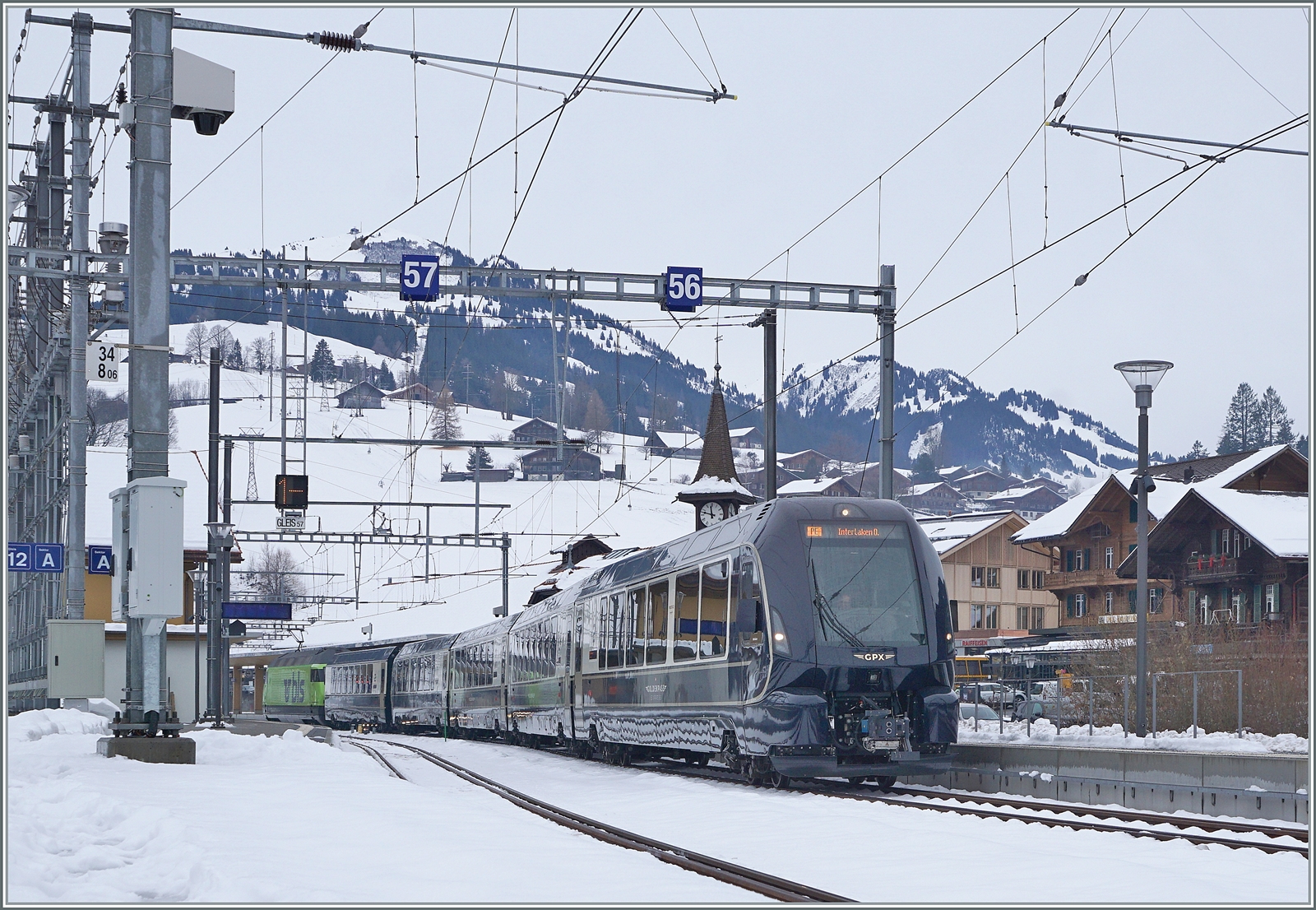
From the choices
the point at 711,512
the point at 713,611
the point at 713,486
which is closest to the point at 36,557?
the point at 713,611

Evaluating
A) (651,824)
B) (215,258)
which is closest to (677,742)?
(651,824)

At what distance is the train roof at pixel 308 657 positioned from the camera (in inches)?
2391

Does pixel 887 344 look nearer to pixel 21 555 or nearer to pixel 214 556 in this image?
pixel 21 555

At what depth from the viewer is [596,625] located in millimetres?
25375

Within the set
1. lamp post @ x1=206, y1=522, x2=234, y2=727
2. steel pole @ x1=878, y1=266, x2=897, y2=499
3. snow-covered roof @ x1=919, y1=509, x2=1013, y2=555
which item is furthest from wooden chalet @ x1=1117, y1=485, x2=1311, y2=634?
lamp post @ x1=206, y1=522, x2=234, y2=727

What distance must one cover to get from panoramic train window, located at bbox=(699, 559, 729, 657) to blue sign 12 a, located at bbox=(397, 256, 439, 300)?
8874mm

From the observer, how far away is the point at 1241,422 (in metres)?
145

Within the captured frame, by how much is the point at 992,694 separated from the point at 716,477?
15.3 metres

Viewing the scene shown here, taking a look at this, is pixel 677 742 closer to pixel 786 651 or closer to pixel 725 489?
pixel 786 651

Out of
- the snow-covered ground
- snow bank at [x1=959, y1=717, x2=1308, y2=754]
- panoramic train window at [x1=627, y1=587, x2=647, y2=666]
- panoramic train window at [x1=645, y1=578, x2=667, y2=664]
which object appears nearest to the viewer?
the snow-covered ground

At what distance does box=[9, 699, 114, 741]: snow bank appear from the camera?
23.7 metres

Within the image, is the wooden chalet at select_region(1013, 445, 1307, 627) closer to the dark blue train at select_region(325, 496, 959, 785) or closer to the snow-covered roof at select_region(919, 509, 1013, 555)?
the snow-covered roof at select_region(919, 509, 1013, 555)

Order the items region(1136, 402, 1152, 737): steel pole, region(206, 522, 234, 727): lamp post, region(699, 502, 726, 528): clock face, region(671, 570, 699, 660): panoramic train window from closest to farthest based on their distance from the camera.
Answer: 1. region(671, 570, 699, 660): panoramic train window
2. region(1136, 402, 1152, 737): steel pole
3. region(206, 522, 234, 727): lamp post
4. region(699, 502, 726, 528): clock face

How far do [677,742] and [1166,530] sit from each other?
42.5 meters
